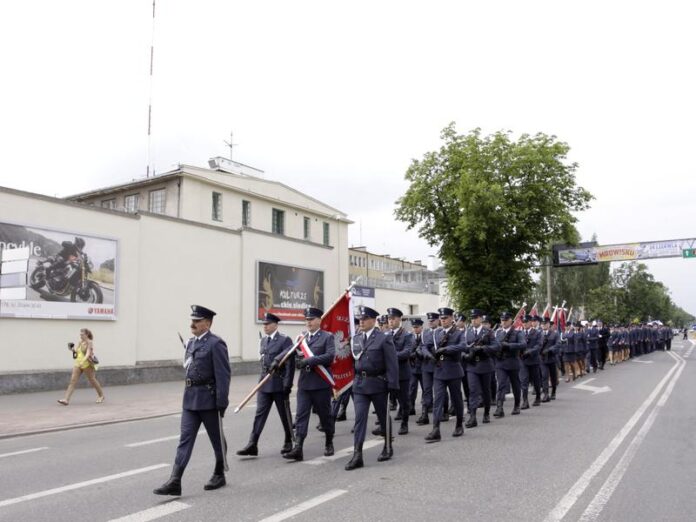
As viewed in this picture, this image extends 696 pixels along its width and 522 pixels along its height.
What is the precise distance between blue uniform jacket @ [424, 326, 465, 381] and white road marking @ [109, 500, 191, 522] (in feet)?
16.1

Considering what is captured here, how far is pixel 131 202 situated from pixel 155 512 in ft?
103

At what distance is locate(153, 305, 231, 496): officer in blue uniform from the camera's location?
6414 millimetres

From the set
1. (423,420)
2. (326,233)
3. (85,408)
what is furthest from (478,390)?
(326,233)

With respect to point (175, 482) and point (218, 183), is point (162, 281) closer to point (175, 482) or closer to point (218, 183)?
point (218, 183)

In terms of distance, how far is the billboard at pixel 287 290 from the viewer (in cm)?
2744

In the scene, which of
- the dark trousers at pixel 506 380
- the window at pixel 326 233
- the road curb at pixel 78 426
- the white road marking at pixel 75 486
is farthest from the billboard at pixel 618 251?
the white road marking at pixel 75 486

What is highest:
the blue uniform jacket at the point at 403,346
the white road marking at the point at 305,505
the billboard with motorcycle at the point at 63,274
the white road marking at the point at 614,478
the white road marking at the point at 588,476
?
the billboard with motorcycle at the point at 63,274

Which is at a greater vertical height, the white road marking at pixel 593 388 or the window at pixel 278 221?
the window at pixel 278 221

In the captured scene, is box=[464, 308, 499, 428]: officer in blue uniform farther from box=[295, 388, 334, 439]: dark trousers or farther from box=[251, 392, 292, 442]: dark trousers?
box=[251, 392, 292, 442]: dark trousers

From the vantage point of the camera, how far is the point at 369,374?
8.01 meters

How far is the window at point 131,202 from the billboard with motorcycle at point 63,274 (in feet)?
48.1

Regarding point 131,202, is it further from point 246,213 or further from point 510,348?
point 510,348

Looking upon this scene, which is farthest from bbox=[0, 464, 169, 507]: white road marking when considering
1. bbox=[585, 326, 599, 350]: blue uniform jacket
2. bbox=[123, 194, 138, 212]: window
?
bbox=[123, 194, 138, 212]: window

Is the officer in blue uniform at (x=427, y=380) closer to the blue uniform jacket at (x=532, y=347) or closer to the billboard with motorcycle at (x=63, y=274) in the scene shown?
the blue uniform jacket at (x=532, y=347)
